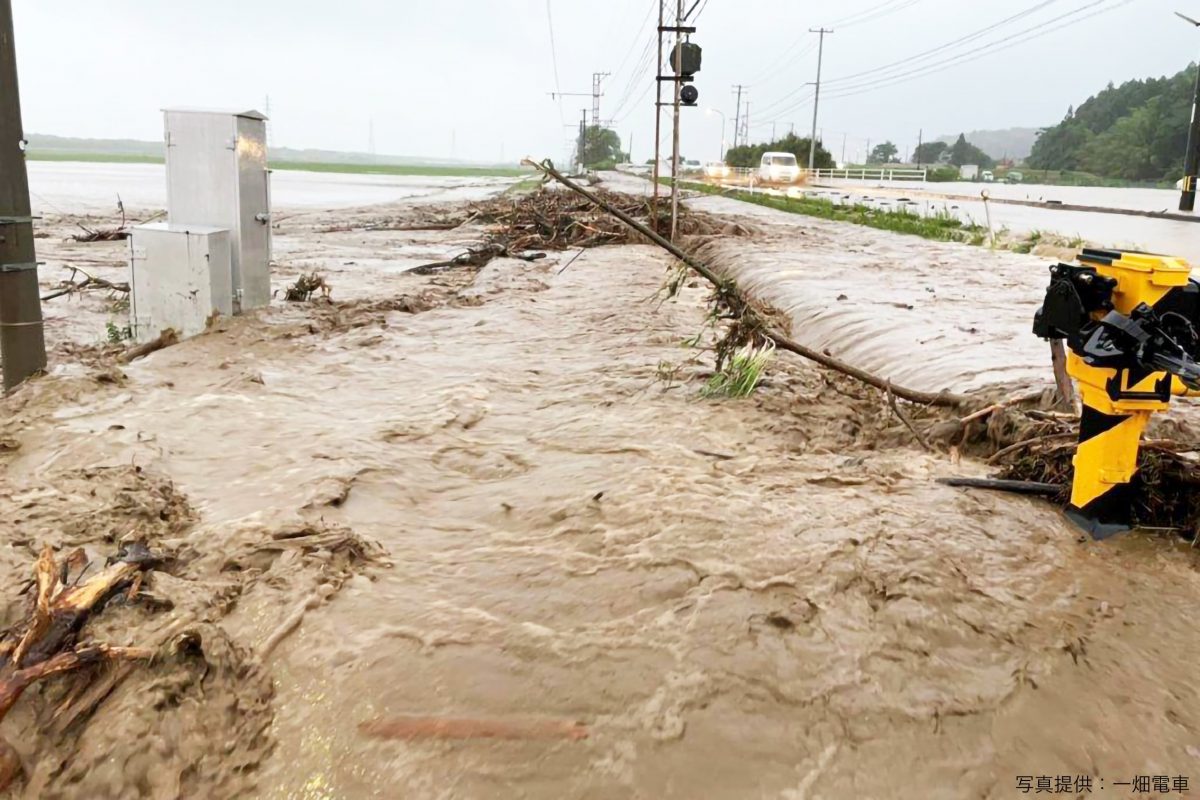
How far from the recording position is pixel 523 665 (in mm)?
2814

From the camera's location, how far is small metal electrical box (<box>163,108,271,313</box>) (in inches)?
298

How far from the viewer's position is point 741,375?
6074 millimetres

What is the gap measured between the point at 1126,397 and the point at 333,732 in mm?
2991

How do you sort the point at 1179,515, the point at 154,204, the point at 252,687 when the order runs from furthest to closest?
the point at 154,204
the point at 1179,515
the point at 252,687

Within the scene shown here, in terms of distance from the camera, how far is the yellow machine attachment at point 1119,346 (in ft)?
9.67

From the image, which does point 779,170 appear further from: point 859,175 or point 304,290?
point 304,290

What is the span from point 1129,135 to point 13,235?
3062 inches

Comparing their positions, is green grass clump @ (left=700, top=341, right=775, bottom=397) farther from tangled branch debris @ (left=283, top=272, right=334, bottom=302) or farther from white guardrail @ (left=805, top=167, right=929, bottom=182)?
white guardrail @ (left=805, top=167, right=929, bottom=182)

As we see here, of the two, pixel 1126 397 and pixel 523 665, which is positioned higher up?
pixel 1126 397

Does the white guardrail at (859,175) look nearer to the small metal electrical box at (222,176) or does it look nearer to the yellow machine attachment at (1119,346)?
the small metal electrical box at (222,176)

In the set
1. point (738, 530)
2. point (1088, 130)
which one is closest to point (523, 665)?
point (738, 530)

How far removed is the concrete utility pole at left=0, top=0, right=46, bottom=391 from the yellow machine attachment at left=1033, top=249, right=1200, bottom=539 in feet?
19.3

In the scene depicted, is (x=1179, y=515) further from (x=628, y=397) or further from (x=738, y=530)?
(x=628, y=397)

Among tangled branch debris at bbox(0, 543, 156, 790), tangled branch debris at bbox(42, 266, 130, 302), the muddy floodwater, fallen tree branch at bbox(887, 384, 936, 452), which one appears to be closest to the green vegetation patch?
the muddy floodwater
